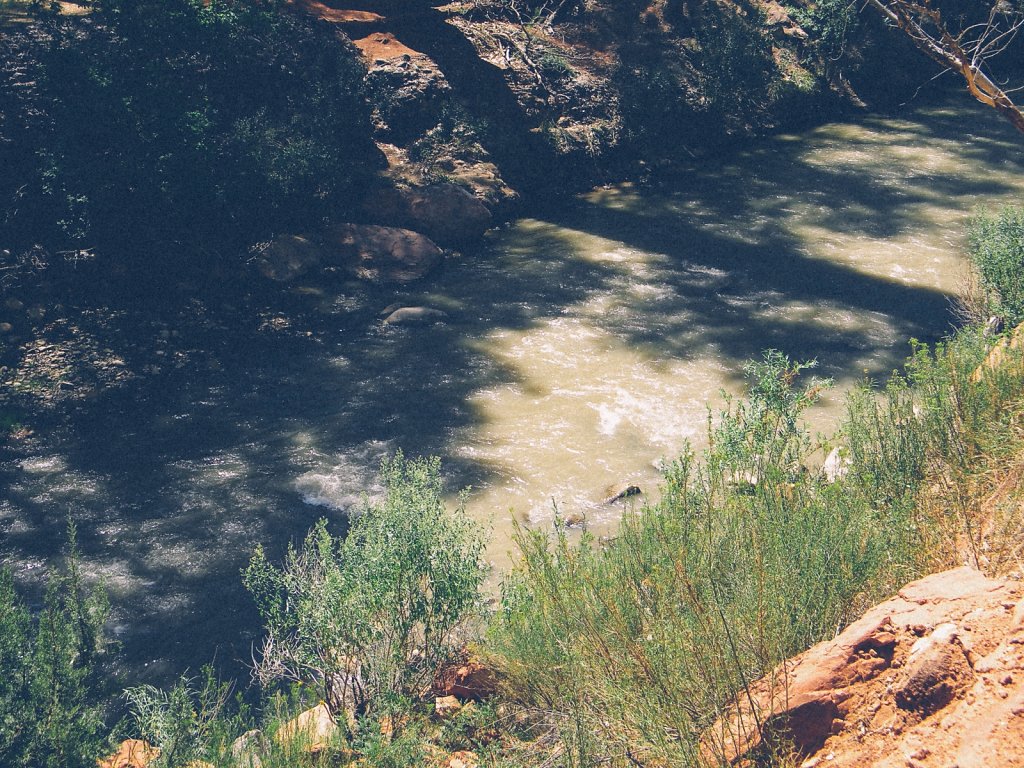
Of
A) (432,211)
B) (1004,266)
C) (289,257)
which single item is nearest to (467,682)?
(1004,266)

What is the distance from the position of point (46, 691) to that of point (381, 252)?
8698 millimetres

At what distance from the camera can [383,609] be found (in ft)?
14.3

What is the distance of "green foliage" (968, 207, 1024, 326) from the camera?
8062 millimetres

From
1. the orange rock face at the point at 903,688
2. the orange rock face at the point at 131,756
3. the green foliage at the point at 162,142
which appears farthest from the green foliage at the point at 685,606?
the green foliage at the point at 162,142

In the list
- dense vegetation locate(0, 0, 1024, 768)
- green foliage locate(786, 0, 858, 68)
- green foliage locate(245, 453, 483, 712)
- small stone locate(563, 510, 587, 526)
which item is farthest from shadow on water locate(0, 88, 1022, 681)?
green foliage locate(786, 0, 858, 68)

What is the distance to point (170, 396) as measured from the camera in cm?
937

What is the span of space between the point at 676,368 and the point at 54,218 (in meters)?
7.54

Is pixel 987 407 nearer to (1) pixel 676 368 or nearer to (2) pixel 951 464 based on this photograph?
(2) pixel 951 464

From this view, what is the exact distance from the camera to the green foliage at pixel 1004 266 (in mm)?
8062

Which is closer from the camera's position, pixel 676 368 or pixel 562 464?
pixel 562 464

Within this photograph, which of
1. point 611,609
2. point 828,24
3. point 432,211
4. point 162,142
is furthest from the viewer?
point 828,24

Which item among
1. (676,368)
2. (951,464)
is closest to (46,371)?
(676,368)

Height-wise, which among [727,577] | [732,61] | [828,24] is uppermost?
[828,24]

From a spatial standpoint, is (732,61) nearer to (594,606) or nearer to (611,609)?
(594,606)
